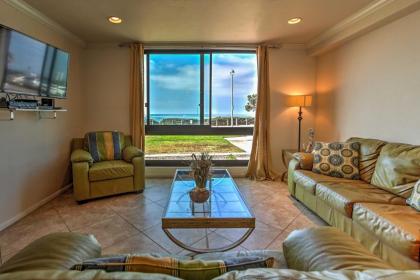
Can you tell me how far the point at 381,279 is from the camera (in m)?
0.56

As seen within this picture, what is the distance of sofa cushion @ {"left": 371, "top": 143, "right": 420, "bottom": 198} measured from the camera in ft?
7.51

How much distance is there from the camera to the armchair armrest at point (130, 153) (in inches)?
146

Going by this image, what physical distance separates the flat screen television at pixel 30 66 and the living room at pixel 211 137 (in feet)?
0.06

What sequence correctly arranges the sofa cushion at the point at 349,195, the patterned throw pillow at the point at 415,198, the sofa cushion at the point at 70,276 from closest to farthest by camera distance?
1. the sofa cushion at the point at 70,276
2. the patterned throw pillow at the point at 415,198
3. the sofa cushion at the point at 349,195

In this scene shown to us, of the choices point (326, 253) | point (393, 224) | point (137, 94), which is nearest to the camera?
point (326, 253)

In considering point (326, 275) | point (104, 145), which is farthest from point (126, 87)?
point (326, 275)

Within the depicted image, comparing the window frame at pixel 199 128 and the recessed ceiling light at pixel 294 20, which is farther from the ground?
the recessed ceiling light at pixel 294 20

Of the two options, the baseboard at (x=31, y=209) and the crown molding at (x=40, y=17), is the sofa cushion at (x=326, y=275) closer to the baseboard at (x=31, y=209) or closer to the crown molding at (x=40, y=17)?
the baseboard at (x=31, y=209)

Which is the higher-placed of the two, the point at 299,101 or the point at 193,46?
the point at 193,46

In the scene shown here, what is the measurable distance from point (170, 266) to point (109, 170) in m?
2.95

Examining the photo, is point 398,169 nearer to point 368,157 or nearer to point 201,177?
point 368,157

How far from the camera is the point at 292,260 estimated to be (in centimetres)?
95

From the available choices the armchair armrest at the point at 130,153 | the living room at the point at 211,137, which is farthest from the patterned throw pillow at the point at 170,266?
the armchair armrest at the point at 130,153

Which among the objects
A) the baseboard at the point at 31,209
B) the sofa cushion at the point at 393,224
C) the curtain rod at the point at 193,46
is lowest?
the baseboard at the point at 31,209
